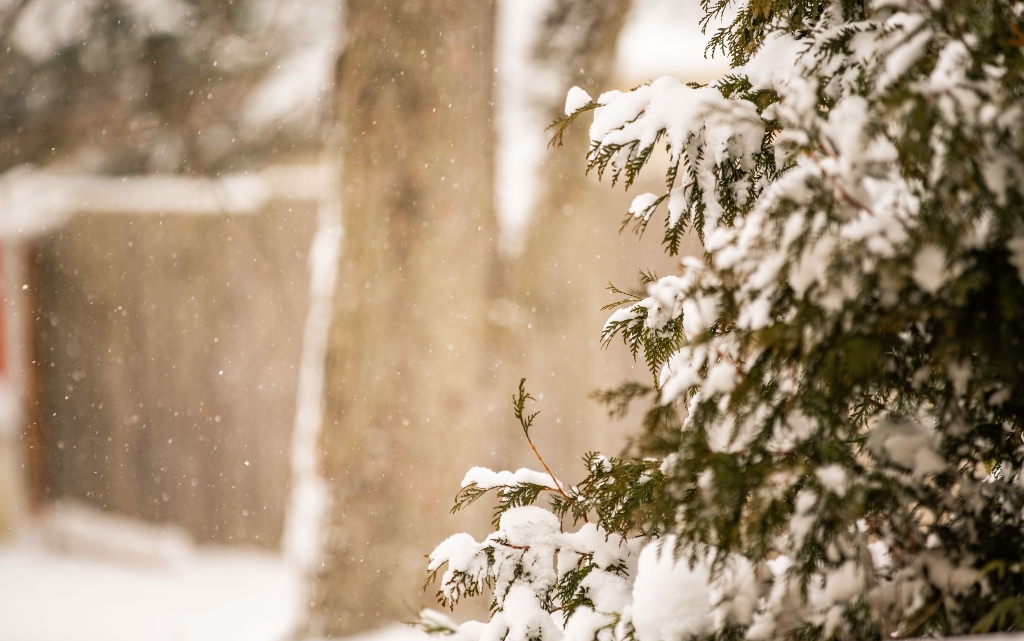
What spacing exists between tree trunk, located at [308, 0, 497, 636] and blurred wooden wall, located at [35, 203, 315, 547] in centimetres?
333

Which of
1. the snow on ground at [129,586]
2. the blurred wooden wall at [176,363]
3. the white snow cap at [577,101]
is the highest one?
the blurred wooden wall at [176,363]

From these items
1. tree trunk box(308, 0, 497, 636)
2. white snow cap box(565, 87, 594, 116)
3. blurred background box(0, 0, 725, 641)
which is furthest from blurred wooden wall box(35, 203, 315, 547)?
white snow cap box(565, 87, 594, 116)

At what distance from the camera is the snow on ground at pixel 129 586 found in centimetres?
572

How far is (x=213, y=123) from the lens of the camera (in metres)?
5.64

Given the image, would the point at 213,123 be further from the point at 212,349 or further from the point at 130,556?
the point at 130,556

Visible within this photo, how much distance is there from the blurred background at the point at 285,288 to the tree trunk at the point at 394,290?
13 millimetres

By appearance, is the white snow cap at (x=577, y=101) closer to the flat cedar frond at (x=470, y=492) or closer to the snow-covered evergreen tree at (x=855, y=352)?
the snow-covered evergreen tree at (x=855, y=352)

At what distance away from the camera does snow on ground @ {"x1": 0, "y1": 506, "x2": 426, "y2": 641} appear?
225 inches

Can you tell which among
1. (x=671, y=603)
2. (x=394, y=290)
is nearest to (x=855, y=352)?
(x=671, y=603)

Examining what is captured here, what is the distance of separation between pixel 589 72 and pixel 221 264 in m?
3.88

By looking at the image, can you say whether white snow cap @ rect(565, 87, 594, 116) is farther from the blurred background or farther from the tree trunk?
the tree trunk

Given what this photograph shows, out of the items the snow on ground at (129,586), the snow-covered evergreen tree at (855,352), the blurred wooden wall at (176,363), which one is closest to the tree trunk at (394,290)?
the snow on ground at (129,586)

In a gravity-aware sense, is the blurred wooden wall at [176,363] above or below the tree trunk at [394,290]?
above

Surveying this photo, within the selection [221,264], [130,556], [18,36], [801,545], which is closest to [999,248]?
[801,545]
